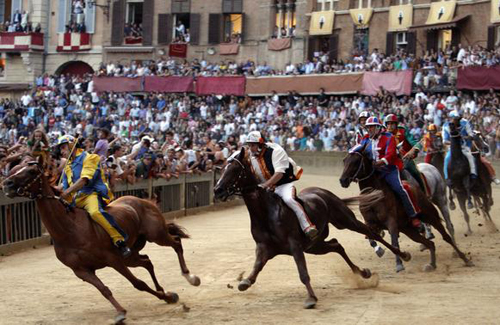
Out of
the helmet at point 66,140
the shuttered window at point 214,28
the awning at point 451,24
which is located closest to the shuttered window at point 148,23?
the shuttered window at point 214,28

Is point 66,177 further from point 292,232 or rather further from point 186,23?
point 186,23

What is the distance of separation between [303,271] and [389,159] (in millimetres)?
3429

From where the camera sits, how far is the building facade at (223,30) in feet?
133

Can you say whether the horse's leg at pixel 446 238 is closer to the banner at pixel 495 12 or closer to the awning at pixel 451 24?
the banner at pixel 495 12

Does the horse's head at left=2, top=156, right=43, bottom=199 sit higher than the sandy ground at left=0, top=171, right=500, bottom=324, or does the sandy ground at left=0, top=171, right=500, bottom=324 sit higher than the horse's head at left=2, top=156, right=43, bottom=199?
the horse's head at left=2, top=156, right=43, bottom=199

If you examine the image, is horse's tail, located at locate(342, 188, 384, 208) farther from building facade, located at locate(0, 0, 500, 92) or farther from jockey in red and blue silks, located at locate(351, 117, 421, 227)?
building facade, located at locate(0, 0, 500, 92)

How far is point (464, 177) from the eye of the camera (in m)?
18.2

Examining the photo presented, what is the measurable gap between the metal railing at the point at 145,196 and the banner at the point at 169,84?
69.9 feet

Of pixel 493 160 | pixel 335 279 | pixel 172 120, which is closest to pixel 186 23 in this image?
pixel 172 120

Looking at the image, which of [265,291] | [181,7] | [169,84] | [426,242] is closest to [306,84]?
[169,84]

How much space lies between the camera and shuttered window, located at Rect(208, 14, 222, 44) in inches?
1987

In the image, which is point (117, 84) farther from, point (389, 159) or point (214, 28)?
point (389, 159)

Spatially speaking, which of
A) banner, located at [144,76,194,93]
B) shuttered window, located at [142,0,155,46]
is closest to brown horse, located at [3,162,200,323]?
banner, located at [144,76,194,93]

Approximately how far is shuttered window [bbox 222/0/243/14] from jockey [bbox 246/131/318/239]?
39703 millimetres
